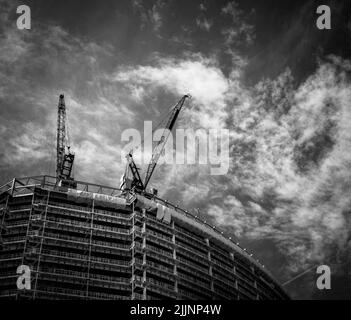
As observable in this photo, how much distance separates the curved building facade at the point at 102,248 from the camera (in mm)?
97938

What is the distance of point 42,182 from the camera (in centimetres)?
11556

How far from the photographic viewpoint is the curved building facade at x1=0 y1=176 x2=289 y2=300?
321 ft

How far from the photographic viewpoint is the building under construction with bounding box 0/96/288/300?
3858 inches

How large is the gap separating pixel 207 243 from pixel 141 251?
3102 centimetres

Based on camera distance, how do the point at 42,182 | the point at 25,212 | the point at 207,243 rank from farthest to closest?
the point at 207,243 < the point at 42,182 < the point at 25,212

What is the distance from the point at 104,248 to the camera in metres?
108

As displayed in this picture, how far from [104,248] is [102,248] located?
561 mm

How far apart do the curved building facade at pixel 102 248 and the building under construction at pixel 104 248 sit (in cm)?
24

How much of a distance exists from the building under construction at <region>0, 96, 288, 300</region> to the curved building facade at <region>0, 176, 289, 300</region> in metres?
0.24

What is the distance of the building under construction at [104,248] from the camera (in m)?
98.0

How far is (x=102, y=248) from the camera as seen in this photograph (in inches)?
4227
